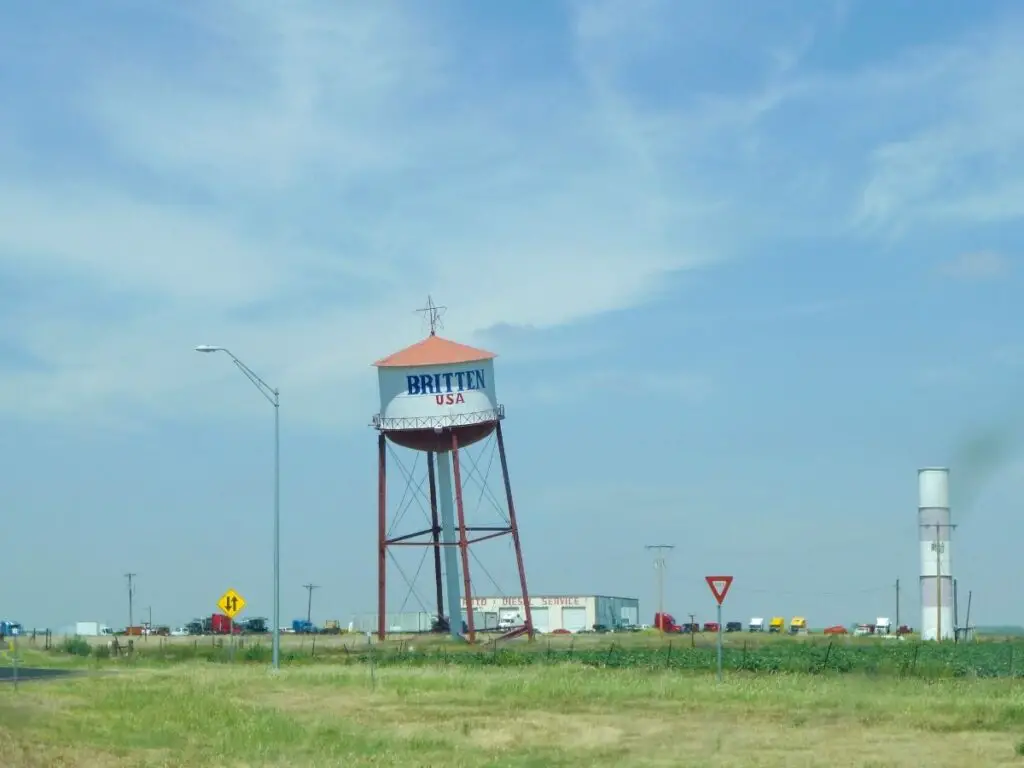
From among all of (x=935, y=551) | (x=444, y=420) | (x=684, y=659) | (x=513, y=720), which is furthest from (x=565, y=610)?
(x=513, y=720)

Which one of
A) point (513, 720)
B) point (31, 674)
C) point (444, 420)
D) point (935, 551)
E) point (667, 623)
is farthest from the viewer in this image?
point (667, 623)

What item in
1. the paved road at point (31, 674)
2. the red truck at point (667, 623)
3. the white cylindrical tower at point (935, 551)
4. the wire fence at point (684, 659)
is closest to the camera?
the paved road at point (31, 674)

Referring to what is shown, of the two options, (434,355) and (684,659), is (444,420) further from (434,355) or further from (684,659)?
(684,659)

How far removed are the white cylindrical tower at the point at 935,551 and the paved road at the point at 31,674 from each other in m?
58.6

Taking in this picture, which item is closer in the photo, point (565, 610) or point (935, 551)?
point (935, 551)

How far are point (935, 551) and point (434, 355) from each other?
37.2 metres

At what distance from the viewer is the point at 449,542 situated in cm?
7856

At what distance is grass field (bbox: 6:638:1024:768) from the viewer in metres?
26.9

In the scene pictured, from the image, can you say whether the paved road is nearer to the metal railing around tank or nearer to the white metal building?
the metal railing around tank

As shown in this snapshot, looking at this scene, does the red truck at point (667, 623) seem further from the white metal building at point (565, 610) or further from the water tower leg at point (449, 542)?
the water tower leg at point (449, 542)

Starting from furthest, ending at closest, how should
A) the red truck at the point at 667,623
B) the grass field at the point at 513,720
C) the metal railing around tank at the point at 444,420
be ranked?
the red truck at the point at 667,623 → the metal railing around tank at the point at 444,420 → the grass field at the point at 513,720

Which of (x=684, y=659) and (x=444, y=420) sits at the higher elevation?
(x=444, y=420)

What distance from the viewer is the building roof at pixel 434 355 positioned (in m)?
79.1

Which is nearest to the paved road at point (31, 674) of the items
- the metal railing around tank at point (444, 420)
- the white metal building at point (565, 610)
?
the metal railing around tank at point (444, 420)
